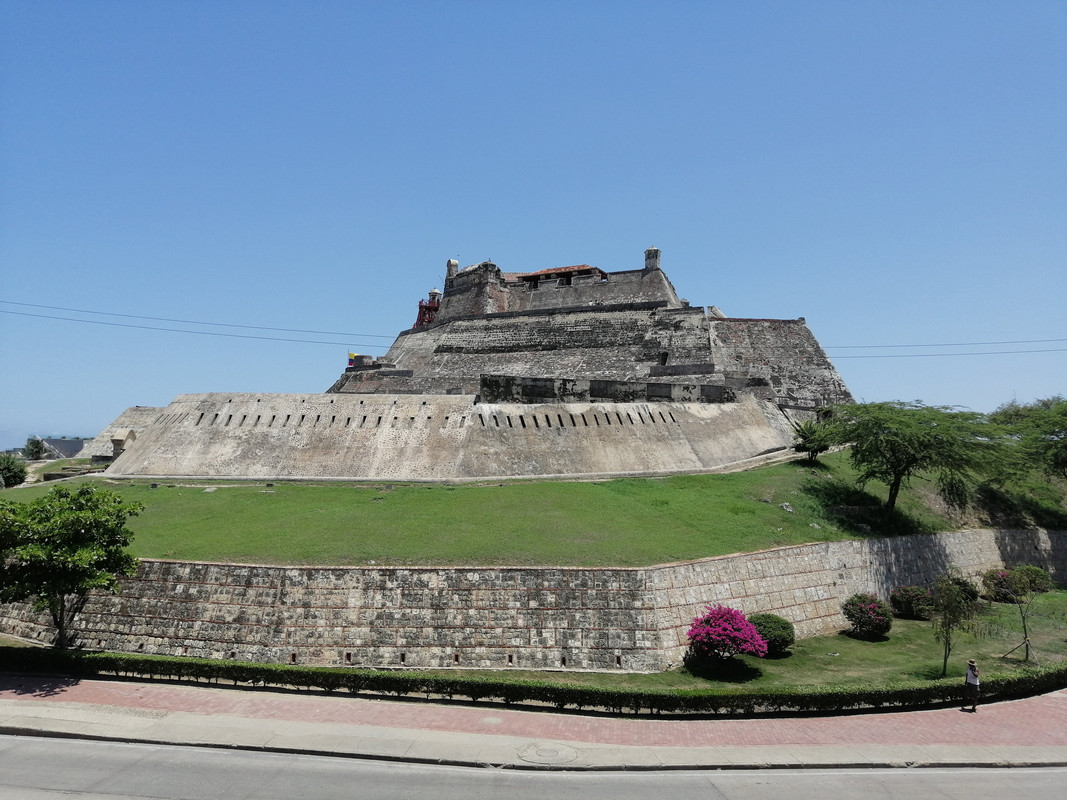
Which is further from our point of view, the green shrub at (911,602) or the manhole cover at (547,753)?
the green shrub at (911,602)

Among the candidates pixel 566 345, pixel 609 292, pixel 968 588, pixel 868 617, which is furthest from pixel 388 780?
pixel 609 292

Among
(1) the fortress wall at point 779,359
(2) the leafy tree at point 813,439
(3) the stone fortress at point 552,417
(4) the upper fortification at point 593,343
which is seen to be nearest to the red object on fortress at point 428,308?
(4) the upper fortification at point 593,343

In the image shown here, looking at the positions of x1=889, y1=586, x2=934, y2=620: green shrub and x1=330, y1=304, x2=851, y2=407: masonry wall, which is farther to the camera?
x1=330, y1=304, x2=851, y2=407: masonry wall

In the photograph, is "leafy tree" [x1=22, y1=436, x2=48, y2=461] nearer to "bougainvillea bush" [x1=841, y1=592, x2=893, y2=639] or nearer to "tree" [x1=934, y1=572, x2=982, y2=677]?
"bougainvillea bush" [x1=841, y1=592, x2=893, y2=639]

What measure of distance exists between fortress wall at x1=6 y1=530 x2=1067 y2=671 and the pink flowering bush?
0.54 m

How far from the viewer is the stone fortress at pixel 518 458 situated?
53.2 feet

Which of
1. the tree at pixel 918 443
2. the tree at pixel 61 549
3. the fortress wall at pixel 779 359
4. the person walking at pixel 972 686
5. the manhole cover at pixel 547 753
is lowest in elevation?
the manhole cover at pixel 547 753

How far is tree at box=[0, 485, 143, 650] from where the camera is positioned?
1544 cm

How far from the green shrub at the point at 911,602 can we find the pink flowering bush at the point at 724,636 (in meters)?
8.21

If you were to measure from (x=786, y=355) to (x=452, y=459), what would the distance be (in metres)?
24.5

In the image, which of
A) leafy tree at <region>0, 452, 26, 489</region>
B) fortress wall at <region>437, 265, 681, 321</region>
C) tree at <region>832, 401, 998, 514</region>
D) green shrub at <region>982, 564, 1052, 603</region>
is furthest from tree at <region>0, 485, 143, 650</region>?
fortress wall at <region>437, 265, 681, 321</region>

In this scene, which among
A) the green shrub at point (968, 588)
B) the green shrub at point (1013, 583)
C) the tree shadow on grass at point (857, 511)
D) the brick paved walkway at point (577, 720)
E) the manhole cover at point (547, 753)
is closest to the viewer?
the manhole cover at point (547, 753)

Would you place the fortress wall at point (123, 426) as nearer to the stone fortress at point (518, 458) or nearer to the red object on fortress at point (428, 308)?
the stone fortress at point (518, 458)

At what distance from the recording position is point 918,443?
24656 mm
